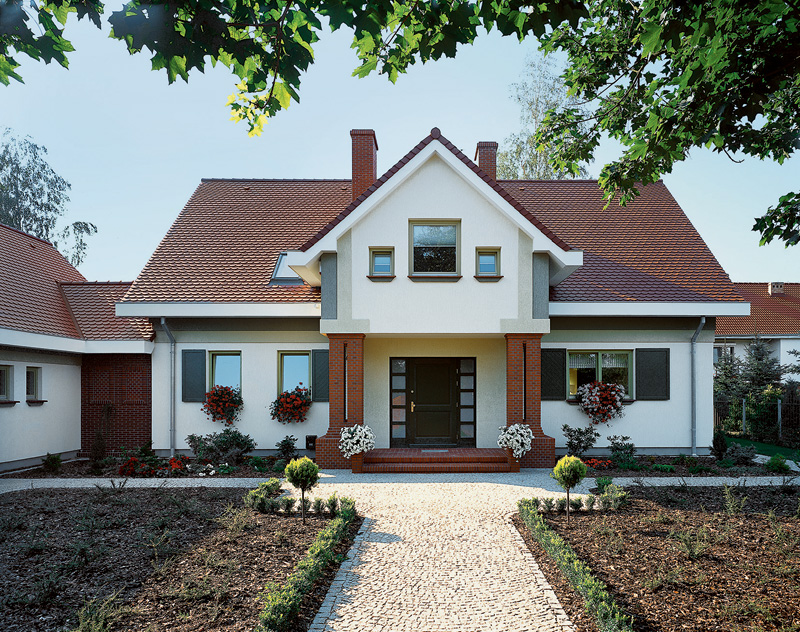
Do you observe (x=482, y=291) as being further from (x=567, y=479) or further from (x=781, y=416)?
(x=781, y=416)

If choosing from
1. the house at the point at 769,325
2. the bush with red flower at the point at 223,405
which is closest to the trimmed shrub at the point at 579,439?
the bush with red flower at the point at 223,405

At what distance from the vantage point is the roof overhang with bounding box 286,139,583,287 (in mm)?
11883

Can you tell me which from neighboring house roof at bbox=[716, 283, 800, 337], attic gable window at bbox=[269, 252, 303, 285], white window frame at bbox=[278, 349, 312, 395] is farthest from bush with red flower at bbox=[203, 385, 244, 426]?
neighboring house roof at bbox=[716, 283, 800, 337]

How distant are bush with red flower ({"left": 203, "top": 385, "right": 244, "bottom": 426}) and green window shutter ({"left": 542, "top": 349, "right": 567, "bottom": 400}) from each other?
Answer: 6983mm

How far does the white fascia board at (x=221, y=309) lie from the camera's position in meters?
13.1

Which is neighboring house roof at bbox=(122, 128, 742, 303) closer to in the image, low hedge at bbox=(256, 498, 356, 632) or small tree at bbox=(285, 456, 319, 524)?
small tree at bbox=(285, 456, 319, 524)

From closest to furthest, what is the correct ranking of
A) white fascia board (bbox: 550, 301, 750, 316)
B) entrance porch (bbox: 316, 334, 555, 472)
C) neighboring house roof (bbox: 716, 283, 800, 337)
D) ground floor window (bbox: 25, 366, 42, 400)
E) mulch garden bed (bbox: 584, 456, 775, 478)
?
mulch garden bed (bbox: 584, 456, 775, 478), ground floor window (bbox: 25, 366, 42, 400), white fascia board (bbox: 550, 301, 750, 316), entrance porch (bbox: 316, 334, 555, 472), neighboring house roof (bbox: 716, 283, 800, 337)

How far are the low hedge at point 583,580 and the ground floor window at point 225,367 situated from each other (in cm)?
833

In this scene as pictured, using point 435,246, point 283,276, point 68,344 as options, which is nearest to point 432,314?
point 435,246

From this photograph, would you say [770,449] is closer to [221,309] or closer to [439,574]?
[439,574]

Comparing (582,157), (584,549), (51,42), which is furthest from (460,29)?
(584,549)

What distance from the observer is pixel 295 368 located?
44.9 feet

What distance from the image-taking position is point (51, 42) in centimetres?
444

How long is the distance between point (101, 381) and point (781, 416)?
743 inches
